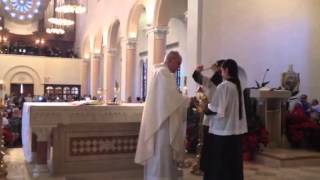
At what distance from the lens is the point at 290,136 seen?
9367 mm

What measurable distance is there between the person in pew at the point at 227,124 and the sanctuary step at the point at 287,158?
10.3 feet

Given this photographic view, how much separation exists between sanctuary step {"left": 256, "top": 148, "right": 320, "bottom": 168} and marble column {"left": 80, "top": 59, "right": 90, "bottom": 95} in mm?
20875

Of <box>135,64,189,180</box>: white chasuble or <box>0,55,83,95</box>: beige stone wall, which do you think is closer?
<box>135,64,189,180</box>: white chasuble

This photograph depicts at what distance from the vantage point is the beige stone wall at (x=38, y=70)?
87.4 ft

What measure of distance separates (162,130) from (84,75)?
78.0ft

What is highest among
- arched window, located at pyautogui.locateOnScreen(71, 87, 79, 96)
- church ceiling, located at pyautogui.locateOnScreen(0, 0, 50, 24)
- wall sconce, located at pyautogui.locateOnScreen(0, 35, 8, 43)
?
church ceiling, located at pyautogui.locateOnScreen(0, 0, 50, 24)

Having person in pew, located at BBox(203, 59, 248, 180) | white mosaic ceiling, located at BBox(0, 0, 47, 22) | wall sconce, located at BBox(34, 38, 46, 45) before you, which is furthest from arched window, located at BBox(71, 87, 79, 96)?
person in pew, located at BBox(203, 59, 248, 180)

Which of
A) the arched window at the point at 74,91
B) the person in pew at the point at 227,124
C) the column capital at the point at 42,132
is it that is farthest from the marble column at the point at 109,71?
the person in pew at the point at 227,124

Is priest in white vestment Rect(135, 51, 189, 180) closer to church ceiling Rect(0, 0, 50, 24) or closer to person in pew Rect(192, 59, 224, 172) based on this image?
person in pew Rect(192, 59, 224, 172)

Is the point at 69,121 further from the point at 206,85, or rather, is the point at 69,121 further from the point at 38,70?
the point at 38,70

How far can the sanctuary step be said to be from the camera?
26.0 ft

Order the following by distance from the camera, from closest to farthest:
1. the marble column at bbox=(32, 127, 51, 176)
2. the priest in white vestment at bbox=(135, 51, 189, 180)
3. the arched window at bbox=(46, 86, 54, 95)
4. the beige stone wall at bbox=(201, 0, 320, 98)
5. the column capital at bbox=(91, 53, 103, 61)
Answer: the priest in white vestment at bbox=(135, 51, 189, 180), the marble column at bbox=(32, 127, 51, 176), the beige stone wall at bbox=(201, 0, 320, 98), the column capital at bbox=(91, 53, 103, 61), the arched window at bbox=(46, 86, 54, 95)

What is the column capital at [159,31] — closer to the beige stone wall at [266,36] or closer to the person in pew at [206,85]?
the beige stone wall at [266,36]

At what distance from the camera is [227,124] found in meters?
4.90
